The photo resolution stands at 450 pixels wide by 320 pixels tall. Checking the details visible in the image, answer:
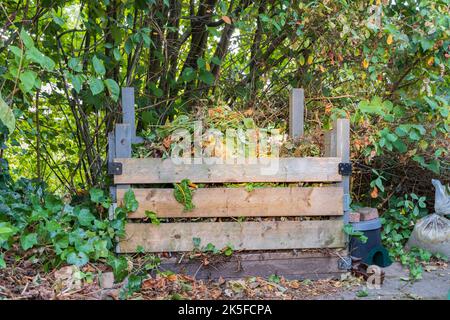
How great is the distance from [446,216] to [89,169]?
3256mm

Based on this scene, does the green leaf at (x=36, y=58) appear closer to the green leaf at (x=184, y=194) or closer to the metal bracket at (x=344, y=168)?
the green leaf at (x=184, y=194)

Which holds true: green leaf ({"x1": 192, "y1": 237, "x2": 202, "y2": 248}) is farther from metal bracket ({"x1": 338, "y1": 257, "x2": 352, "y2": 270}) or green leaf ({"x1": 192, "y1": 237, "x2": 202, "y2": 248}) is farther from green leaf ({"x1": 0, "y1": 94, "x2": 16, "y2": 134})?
green leaf ({"x1": 0, "y1": 94, "x2": 16, "y2": 134})

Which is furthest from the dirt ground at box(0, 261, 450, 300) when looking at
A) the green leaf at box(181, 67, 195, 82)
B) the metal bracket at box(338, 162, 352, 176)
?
the green leaf at box(181, 67, 195, 82)

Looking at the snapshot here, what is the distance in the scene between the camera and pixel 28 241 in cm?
223

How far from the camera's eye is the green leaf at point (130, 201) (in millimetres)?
2521

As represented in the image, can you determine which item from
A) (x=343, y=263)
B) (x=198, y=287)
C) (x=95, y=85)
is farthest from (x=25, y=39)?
(x=343, y=263)

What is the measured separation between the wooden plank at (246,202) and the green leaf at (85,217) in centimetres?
20

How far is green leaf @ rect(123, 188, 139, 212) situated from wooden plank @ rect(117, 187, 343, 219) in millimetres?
32

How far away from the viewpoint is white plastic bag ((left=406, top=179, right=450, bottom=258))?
349 centimetres

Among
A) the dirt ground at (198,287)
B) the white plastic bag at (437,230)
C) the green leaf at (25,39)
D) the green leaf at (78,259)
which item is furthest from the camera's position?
the white plastic bag at (437,230)

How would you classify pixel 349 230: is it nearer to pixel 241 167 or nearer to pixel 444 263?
pixel 241 167

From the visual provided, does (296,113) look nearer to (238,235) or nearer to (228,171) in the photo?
(228,171)

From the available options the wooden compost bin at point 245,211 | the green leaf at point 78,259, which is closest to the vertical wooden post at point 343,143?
the wooden compost bin at point 245,211
